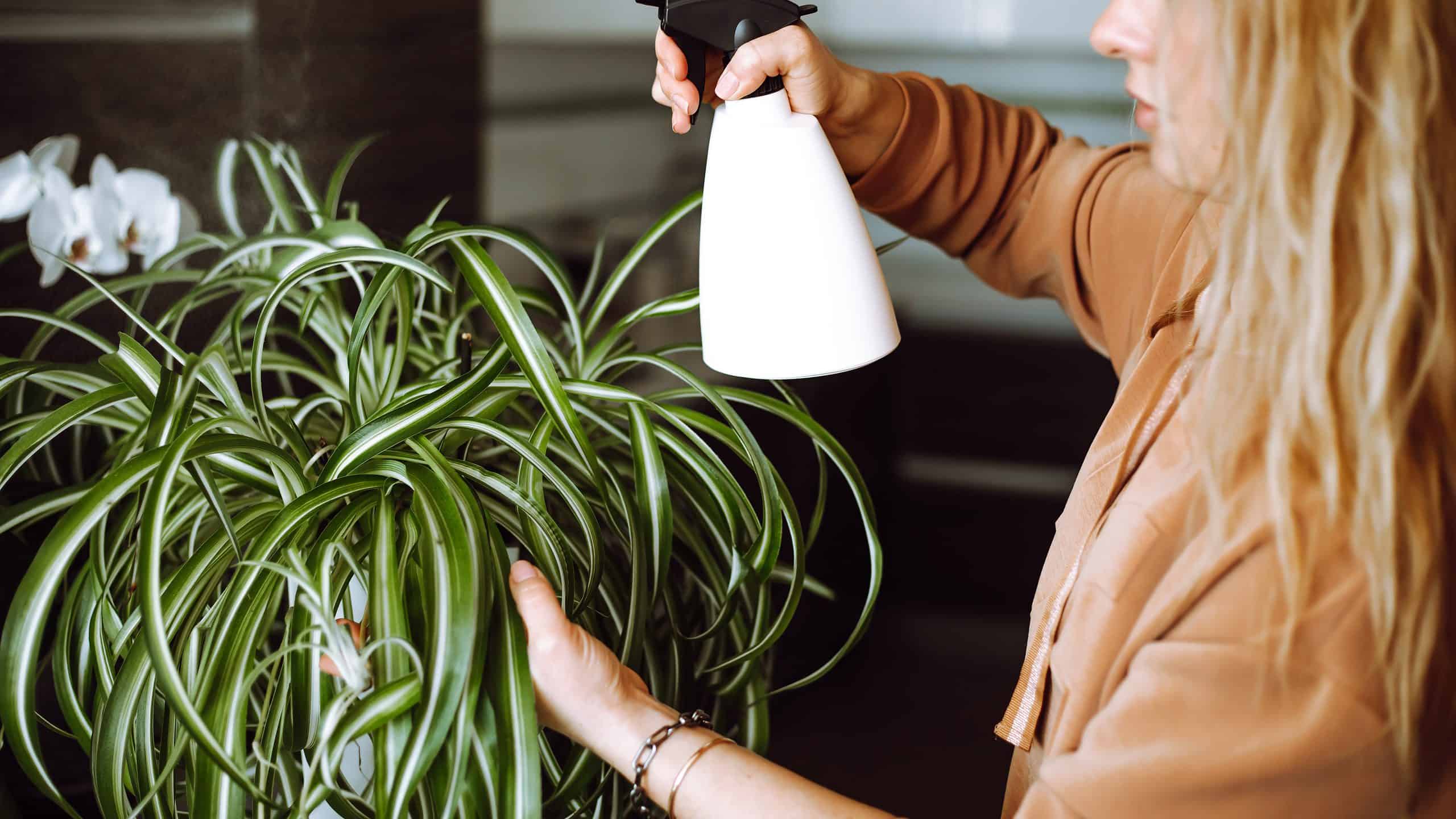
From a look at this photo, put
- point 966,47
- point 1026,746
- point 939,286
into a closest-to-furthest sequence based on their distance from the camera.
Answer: point 1026,746 < point 966,47 < point 939,286

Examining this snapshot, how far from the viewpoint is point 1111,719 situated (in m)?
0.63

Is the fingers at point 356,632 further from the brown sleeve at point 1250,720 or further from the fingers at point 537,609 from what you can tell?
the brown sleeve at point 1250,720

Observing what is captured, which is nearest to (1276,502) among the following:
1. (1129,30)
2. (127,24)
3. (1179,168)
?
(1179,168)

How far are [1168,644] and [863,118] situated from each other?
57cm

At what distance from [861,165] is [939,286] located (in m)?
0.71

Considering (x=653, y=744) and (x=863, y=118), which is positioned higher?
(x=863, y=118)

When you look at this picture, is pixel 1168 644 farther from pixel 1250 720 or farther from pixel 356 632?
pixel 356 632

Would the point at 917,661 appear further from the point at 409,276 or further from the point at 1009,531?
the point at 409,276

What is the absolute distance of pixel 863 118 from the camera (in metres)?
0.96

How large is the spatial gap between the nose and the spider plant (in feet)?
1.27

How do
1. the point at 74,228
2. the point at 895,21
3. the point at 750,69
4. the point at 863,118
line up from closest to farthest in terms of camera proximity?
1. the point at 750,69
2. the point at 863,118
3. the point at 74,228
4. the point at 895,21

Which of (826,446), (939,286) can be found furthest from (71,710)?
(939,286)

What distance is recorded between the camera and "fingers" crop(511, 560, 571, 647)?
703mm

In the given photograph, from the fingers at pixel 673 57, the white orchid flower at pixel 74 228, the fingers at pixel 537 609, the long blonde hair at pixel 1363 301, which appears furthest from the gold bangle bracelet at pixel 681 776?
the white orchid flower at pixel 74 228
